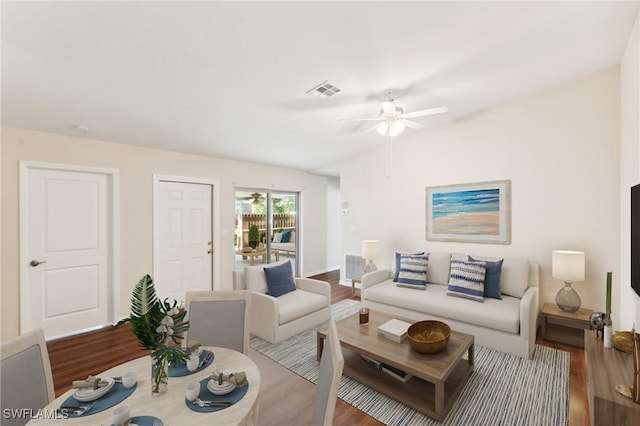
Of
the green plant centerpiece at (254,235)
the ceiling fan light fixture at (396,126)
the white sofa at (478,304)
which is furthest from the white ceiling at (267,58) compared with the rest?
the white sofa at (478,304)

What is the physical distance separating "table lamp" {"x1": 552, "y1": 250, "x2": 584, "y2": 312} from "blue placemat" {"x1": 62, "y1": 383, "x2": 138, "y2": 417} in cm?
398

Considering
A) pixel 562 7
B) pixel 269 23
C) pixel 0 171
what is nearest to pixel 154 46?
pixel 269 23

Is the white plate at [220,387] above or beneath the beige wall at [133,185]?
beneath

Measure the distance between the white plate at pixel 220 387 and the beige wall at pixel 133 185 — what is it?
3.27 m

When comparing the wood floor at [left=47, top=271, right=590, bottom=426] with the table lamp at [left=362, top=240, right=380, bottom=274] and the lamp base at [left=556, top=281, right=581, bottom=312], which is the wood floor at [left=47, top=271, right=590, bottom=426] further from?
the table lamp at [left=362, top=240, right=380, bottom=274]

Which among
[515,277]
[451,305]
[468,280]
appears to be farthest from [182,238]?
[515,277]

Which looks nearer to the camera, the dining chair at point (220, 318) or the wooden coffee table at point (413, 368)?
the dining chair at point (220, 318)

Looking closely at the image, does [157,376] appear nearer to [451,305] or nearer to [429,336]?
[429,336]

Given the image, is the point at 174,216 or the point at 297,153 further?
the point at 297,153

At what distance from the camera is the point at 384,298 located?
3.79 m

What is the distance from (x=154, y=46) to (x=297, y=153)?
118 inches

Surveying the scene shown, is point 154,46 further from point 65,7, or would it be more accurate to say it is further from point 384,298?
point 384,298

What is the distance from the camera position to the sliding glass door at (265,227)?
5176mm

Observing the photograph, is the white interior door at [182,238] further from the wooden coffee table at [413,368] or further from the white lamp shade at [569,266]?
the white lamp shade at [569,266]
